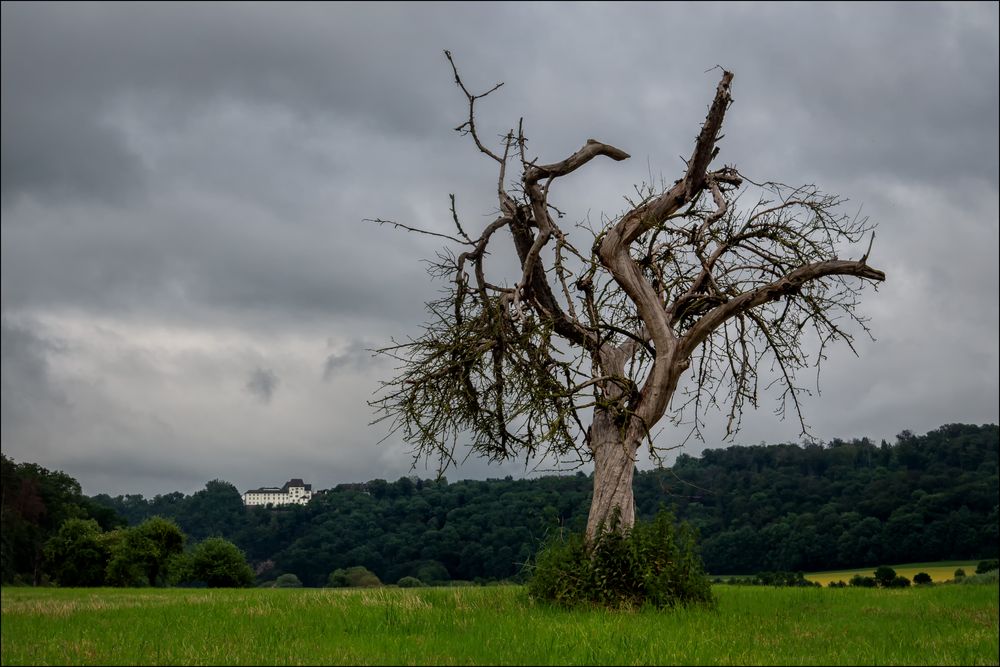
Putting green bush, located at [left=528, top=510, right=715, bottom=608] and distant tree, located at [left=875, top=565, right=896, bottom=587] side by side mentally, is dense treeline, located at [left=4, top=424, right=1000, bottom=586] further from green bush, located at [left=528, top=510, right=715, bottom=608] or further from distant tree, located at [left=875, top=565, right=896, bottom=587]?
green bush, located at [left=528, top=510, right=715, bottom=608]

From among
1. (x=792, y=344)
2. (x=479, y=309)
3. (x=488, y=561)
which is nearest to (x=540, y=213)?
(x=479, y=309)

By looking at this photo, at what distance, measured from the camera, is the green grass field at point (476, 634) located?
7.94m

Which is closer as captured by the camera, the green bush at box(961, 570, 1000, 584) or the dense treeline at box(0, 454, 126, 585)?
the green bush at box(961, 570, 1000, 584)

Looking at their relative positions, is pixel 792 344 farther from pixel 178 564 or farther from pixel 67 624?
pixel 178 564

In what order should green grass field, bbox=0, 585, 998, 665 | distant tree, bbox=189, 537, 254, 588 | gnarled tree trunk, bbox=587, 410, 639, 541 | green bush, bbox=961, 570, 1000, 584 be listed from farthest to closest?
distant tree, bbox=189, 537, 254, 588
green bush, bbox=961, 570, 1000, 584
gnarled tree trunk, bbox=587, 410, 639, 541
green grass field, bbox=0, 585, 998, 665

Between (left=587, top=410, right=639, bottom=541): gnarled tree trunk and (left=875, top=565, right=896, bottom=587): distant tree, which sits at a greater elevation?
(left=587, top=410, right=639, bottom=541): gnarled tree trunk

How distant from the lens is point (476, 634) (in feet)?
30.4

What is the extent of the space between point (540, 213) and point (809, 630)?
26.9ft

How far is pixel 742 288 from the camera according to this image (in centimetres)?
1566

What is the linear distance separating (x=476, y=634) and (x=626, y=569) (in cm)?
431

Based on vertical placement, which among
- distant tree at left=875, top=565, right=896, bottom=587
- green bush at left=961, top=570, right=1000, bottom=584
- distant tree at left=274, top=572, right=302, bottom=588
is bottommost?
distant tree at left=274, top=572, right=302, bottom=588

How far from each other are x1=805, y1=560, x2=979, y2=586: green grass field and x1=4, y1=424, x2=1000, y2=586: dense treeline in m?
1.10

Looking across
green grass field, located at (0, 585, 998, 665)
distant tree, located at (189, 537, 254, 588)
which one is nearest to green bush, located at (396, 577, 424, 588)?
distant tree, located at (189, 537, 254, 588)

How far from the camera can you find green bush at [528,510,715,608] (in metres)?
12.7
